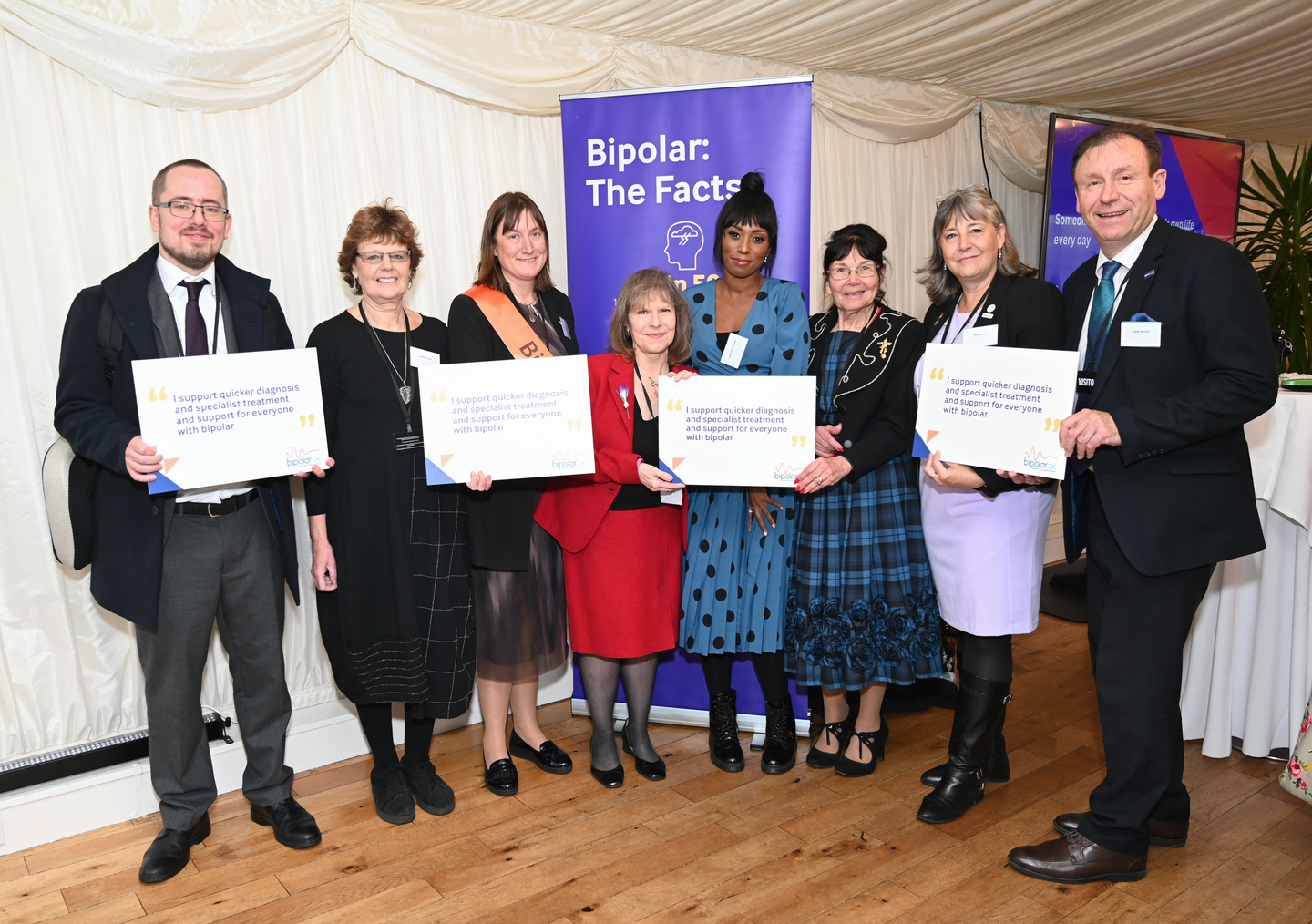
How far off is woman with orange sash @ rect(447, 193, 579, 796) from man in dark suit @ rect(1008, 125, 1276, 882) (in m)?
1.60

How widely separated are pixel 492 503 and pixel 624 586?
1.65ft

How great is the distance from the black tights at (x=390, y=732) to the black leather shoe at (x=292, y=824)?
27cm

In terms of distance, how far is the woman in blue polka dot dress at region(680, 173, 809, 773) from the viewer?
2867 mm

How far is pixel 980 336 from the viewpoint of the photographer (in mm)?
2482

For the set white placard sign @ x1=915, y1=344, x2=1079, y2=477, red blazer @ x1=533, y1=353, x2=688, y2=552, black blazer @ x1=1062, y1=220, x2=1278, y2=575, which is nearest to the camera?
black blazer @ x1=1062, y1=220, x2=1278, y2=575

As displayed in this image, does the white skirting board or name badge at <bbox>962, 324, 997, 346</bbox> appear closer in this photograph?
name badge at <bbox>962, 324, 997, 346</bbox>

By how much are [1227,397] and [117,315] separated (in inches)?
111

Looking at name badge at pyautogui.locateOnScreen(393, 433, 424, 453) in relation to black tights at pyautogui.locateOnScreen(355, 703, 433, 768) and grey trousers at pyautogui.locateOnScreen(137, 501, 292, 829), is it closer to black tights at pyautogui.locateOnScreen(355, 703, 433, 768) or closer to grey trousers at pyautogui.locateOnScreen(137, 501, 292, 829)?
grey trousers at pyautogui.locateOnScreen(137, 501, 292, 829)

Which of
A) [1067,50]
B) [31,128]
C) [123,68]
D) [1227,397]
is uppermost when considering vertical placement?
[1067,50]

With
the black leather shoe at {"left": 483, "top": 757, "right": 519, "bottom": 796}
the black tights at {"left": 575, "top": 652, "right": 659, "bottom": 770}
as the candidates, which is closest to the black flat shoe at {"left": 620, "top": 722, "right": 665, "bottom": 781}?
the black tights at {"left": 575, "top": 652, "right": 659, "bottom": 770}

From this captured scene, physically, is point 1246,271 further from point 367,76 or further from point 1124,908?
point 367,76

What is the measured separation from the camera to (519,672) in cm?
298

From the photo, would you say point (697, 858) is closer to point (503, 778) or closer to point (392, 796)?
point (503, 778)

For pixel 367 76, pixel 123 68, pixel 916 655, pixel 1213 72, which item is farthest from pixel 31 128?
pixel 1213 72
